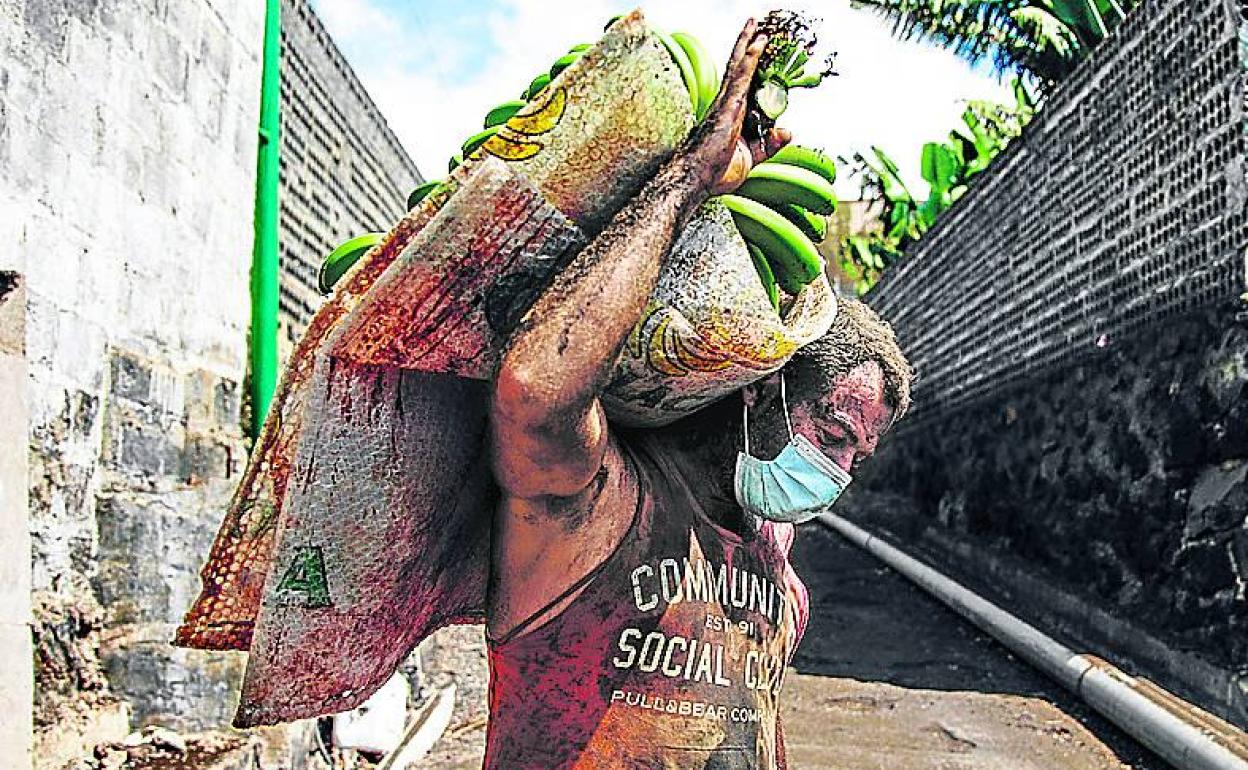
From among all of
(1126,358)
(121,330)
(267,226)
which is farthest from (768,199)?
(1126,358)

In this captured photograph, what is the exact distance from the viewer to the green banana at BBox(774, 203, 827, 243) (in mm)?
2152

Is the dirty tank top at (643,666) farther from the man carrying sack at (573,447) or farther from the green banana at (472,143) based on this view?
the green banana at (472,143)

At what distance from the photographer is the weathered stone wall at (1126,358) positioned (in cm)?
627

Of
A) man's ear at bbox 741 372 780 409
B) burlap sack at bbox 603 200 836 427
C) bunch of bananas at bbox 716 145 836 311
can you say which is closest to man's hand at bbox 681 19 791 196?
burlap sack at bbox 603 200 836 427

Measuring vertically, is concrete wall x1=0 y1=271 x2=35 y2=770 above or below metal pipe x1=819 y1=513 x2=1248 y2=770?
above

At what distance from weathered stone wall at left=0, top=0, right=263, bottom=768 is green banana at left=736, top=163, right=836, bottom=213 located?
2311 mm

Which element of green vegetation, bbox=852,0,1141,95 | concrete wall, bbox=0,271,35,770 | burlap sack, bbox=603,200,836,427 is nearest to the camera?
burlap sack, bbox=603,200,836,427

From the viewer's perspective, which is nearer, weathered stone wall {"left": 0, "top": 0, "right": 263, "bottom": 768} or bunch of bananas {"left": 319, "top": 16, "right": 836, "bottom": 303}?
bunch of bananas {"left": 319, "top": 16, "right": 836, "bottom": 303}

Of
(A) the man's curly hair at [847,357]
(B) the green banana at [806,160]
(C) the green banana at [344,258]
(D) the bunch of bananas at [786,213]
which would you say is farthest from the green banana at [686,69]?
(C) the green banana at [344,258]

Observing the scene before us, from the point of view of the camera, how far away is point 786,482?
82.8 inches

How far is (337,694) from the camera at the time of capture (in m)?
1.79

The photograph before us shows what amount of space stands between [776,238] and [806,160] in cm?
21

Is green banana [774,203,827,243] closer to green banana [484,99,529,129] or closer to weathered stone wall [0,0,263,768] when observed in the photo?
green banana [484,99,529,129]

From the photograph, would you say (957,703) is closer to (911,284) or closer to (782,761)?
(782,761)
